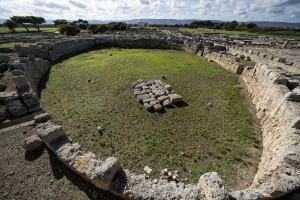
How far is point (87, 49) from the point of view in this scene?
88.9 feet

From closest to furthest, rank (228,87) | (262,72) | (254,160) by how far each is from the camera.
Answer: (254,160), (262,72), (228,87)

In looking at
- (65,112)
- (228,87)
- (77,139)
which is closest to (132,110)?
(77,139)

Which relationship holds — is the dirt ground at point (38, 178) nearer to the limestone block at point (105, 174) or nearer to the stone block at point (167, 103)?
the limestone block at point (105, 174)

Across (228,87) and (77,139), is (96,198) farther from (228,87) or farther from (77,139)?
(228,87)

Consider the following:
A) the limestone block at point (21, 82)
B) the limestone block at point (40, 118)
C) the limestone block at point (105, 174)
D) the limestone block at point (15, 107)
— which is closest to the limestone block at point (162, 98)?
the limestone block at point (105, 174)

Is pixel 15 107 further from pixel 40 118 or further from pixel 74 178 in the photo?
pixel 74 178

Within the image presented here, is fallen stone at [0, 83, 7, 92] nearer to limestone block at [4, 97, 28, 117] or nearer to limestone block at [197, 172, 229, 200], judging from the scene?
limestone block at [4, 97, 28, 117]

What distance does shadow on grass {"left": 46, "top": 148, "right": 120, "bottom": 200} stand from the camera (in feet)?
15.6

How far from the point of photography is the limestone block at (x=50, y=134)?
18.0 feet

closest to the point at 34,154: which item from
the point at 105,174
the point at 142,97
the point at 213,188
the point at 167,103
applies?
the point at 105,174

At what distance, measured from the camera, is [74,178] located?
5121 millimetres

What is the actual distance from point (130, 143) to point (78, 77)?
1037 centimetres

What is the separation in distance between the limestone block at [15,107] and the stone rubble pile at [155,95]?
22.5ft

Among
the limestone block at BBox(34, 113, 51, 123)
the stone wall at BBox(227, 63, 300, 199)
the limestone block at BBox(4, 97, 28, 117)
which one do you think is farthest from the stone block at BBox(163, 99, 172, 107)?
the limestone block at BBox(4, 97, 28, 117)
